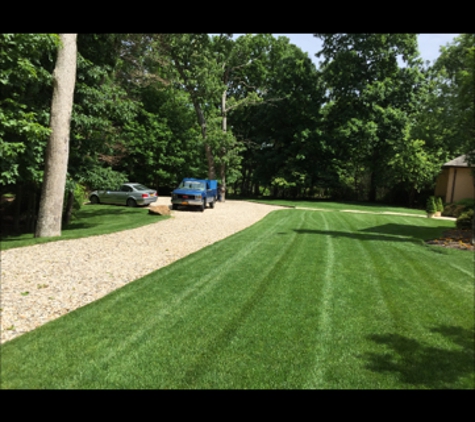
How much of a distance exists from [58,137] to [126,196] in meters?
10.8

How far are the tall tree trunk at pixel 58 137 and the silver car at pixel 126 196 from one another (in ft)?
33.4

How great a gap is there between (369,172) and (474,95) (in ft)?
99.0

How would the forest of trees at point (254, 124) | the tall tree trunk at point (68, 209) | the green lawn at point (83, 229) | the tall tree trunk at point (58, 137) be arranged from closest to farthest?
1. the green lawn at point (83, 229)
2. the tall tree trunk at point (58, 137)
3. the forest of trees at point (254, 124)
4. the tall tree trunk at point (68, 209)

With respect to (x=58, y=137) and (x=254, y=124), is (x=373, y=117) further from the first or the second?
(x=58, y=137)

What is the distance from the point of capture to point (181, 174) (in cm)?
2827

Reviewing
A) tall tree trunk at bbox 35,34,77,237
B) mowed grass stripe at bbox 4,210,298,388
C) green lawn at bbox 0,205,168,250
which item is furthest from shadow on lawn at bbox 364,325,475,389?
tall tree trunk at bbox 35,34,77,237

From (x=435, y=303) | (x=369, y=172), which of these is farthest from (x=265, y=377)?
(x=369, y=172)

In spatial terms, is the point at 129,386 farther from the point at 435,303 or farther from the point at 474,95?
the point at 474,95

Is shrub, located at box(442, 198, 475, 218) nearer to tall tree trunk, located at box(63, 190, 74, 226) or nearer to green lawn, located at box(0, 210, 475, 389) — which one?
green lawn, located at box(0, 210, 475, 389)

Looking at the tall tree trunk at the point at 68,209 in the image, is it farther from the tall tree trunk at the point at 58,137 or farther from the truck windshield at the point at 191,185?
the truck windshield at the point at 191,185

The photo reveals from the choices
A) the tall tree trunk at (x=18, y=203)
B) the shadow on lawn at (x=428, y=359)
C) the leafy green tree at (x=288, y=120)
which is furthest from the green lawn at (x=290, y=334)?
the leafy green tree at (x=288, y=120)

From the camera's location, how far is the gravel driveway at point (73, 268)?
3928 millimetres
